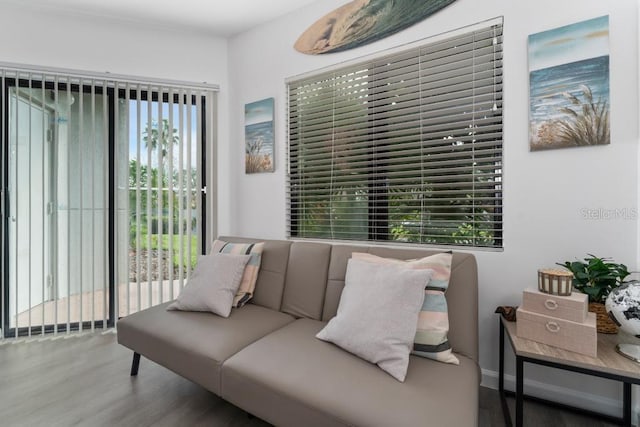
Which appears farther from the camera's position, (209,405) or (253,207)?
(253,207)

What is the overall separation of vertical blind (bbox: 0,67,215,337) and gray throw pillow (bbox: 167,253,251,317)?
89cm

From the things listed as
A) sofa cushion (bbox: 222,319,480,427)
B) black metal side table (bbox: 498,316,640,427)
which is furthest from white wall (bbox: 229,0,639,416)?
sofa cushion (bbox: 222,319,480,427)

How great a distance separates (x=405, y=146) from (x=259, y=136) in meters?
1.29

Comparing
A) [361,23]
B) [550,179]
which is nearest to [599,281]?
[550,179]

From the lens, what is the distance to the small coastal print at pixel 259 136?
8.49 feet

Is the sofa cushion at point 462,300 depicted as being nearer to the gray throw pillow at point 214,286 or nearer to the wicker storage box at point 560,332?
the wicker storage box at point 560,332

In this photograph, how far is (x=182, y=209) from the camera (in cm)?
274

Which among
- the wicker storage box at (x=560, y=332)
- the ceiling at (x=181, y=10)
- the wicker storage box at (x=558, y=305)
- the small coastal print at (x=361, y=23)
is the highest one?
the ceiling at (x=181, y=10)

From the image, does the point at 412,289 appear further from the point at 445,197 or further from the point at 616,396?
the point at 616,396

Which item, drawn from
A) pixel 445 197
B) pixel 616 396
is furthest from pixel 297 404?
pixel 616 396

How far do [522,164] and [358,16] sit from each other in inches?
58.1

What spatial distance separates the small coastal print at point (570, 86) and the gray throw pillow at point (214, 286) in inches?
72.7

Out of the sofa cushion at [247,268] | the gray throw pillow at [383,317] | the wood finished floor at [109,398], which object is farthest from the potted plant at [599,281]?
the sofa cushion at [247,268]

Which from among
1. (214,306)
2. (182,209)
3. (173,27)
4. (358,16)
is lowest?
(214,306)
